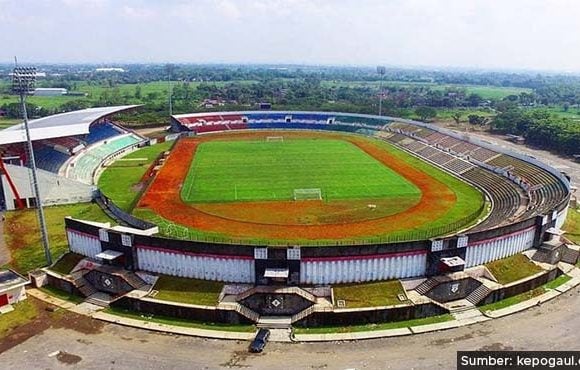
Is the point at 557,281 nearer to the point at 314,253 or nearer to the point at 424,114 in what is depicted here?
the point at 314,253

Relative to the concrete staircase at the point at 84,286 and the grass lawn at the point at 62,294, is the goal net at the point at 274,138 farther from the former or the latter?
the grass lawn at the point at 62,294

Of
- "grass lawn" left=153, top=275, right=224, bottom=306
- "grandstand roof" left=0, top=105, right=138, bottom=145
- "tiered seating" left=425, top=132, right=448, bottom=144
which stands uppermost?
"grandstand roof" left=0, top=105, right=138, bottom=145

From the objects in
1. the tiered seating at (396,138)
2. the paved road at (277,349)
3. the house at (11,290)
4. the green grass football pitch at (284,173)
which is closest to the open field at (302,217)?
the green grass football pitch at (284,173)

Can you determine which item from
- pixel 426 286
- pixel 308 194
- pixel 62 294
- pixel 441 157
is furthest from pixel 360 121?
pixel 62 294

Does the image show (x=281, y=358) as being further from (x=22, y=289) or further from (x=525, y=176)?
(x=525, y=176)

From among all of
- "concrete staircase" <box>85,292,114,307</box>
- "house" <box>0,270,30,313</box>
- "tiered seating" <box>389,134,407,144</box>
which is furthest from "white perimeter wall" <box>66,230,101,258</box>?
"tiered seating" <box>389,134,407,144</box>

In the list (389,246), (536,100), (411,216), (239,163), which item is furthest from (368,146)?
(536,100)

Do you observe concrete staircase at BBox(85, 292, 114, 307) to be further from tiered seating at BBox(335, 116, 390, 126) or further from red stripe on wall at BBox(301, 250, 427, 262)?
tiered seating at BBox(335, 116, 390, 126)

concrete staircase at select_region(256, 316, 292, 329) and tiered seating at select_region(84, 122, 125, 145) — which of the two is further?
tiered seating at select_region(84, 122, 125, 145)
